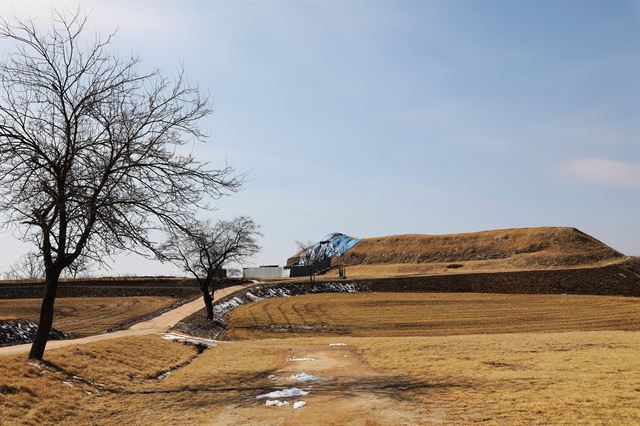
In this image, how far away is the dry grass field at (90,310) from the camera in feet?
144

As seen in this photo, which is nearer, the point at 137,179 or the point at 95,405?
the point at 95,405

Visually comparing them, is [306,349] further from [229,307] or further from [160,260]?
[229,307]

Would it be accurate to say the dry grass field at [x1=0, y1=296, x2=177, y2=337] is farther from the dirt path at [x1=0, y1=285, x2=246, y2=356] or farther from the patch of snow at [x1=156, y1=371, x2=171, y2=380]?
the patch of snow at [x1=156, y1=371, x2=171, y2=380]

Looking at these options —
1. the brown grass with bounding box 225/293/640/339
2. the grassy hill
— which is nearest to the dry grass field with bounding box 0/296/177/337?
the brown grass with bounding box 225/293/640/339

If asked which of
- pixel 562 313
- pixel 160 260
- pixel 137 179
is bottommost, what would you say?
pixel 562 313

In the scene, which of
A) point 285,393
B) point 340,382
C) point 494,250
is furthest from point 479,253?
point 285,393

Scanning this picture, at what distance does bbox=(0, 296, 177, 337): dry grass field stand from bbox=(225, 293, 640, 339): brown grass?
970 centimetres

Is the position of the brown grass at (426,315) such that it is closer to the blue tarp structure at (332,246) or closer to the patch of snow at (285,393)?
the patch of snow at (285,393)

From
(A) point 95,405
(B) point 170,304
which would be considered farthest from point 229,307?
(A) point 95,405

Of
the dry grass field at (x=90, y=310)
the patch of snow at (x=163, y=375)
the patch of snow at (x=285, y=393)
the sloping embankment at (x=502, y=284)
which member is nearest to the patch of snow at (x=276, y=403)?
the patch of snow at (x=285, y=393)

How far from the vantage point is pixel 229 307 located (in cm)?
5991

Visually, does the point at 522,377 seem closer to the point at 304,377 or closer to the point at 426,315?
the point at 304,377

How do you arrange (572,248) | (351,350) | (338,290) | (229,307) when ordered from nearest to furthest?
(351,350), (229,307), (338,290), (572,248)

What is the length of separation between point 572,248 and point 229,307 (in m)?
67.5
